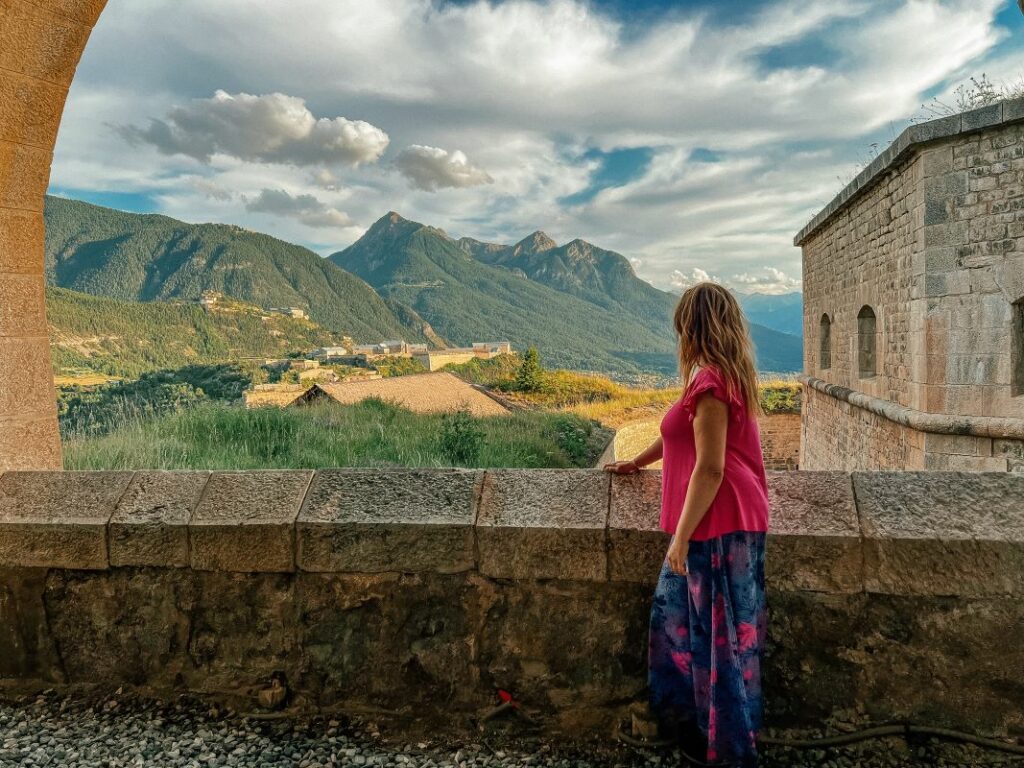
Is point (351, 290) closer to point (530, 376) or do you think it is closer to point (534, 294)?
point (534, 294)

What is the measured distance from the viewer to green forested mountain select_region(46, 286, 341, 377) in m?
32.4

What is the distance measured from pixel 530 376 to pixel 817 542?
48.1ft

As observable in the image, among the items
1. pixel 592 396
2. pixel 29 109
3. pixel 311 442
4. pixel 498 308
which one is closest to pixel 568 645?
pixel 29 109

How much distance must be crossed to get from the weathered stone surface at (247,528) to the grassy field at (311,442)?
6.14 feet

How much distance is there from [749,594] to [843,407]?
1266 centimetres

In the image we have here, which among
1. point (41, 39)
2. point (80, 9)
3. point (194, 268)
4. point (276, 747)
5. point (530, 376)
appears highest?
point (194, 268)

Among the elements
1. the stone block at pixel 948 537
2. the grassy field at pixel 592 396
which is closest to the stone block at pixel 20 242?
the stone block at pixel 948 537

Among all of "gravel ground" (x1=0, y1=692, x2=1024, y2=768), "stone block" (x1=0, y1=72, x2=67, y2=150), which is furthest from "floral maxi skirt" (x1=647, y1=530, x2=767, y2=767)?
"stone block" (x1=0, y1=72, x2=67, y2=150)

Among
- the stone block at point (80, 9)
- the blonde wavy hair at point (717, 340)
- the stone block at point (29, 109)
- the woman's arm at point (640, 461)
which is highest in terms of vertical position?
the stone block at point (80, 9)

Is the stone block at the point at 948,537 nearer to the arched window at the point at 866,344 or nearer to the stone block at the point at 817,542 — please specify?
the stone block at the point at 817,542

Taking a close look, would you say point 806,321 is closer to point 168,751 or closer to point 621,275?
point 168,751

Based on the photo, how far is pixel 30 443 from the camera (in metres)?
2.86

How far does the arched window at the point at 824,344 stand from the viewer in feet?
48.5

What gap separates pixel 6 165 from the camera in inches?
108
